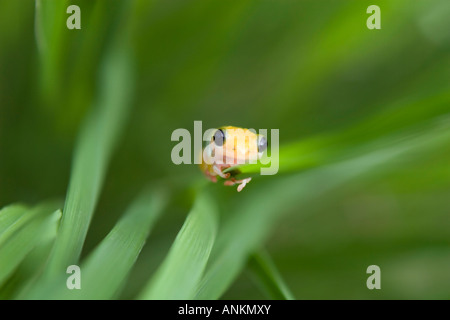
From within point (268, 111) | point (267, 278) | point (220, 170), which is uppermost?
point (268, 111)

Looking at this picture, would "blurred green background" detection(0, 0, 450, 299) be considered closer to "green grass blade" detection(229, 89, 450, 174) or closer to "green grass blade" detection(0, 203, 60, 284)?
"green grass blade" detection(229, 89, 450, 174)

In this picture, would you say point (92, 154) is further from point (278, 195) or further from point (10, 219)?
point (278, 195)

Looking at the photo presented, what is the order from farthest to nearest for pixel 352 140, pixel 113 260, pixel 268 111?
pixel 268 111
pixel 352 140
pixel 113 260

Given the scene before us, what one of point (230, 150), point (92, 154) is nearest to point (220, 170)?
point (230, 150)

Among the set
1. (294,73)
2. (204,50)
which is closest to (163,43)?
(204,50)

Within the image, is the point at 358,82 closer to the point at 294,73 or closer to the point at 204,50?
the point at 294,73

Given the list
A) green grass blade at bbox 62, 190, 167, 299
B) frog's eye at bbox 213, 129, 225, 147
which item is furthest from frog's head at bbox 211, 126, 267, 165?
green grass blade at bbox 62, 190, 167, 299
